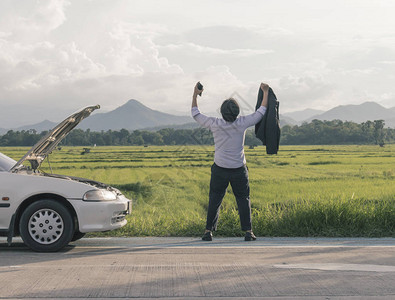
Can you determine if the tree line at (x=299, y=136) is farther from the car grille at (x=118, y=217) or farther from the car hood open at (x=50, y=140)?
the car grille at (x=118, y=217)

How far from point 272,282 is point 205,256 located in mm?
1472

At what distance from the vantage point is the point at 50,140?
7.61 m

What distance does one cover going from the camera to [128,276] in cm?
536

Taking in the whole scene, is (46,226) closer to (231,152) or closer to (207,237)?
(207,237)

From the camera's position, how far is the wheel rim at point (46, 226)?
6750 mm

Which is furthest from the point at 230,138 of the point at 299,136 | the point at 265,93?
the point at 299,136

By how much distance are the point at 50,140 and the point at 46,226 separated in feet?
4.56

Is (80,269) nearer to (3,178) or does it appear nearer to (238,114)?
(3,178)

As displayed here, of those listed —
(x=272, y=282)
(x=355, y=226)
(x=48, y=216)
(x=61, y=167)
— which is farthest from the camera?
(x=61, y=167)

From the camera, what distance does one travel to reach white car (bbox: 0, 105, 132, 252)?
6750 millimetres

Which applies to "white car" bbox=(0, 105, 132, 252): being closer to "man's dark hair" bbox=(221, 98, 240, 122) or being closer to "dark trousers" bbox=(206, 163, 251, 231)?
"dark trousers" bbox=(206, 163, 251, 231)

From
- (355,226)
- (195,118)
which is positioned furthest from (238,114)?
(355,226)

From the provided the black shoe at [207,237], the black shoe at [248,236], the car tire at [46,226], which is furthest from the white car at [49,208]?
the black shoe at [248,236]

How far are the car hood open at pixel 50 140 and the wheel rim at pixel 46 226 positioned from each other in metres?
0.75
